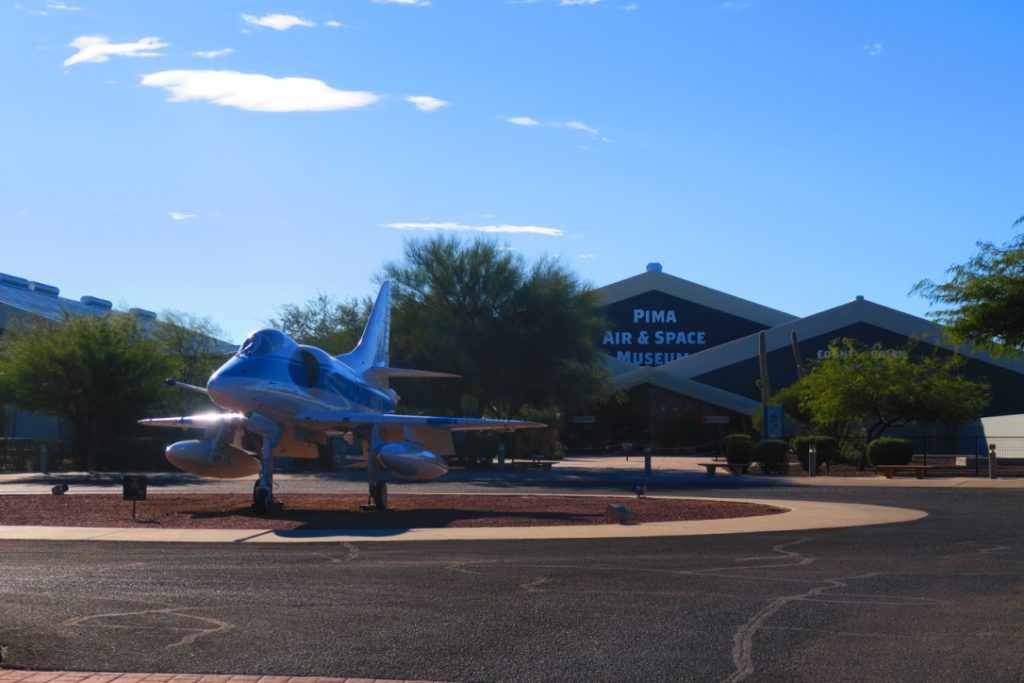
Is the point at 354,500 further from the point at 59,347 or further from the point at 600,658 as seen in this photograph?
the point at 59,347

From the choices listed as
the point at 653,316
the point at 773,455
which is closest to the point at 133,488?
the point at 773,455

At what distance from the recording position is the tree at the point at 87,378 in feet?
145

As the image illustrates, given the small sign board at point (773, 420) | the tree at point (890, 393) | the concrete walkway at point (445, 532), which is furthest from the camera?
the small sign board at point (773, 420)

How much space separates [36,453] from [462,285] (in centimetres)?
1799

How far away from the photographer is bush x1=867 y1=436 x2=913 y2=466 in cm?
4284

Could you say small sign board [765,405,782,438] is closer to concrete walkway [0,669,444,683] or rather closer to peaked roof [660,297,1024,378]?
peaked roof [660,297,1024,378]

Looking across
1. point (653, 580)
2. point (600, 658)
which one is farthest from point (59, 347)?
point (600, 658)

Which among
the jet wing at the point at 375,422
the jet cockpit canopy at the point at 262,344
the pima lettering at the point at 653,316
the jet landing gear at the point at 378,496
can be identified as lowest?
the jet landing gear at the point at 378,496

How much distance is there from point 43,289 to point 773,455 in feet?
185

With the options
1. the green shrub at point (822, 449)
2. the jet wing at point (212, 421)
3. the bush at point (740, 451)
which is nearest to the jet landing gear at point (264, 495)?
the jet wing at point (212, 421)

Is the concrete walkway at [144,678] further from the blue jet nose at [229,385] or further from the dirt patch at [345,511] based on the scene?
the blue jet nose at [229,385]

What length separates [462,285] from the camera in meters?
51.4

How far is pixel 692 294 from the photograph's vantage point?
8325 cm

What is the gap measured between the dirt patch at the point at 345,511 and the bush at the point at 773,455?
56.8 ft
